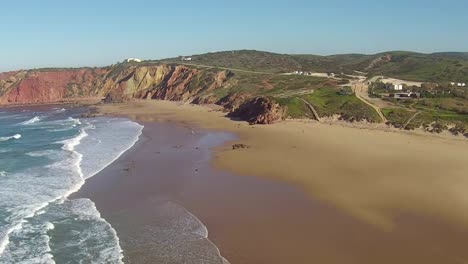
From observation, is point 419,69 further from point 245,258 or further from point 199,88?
point 245,258

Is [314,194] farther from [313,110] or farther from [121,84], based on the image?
[121,84]

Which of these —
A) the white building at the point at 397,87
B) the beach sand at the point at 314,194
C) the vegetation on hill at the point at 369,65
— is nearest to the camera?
the beach sand at the point at 314,194

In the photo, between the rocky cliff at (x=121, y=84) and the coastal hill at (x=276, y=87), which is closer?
the coastal hill at (x=276, y=87)

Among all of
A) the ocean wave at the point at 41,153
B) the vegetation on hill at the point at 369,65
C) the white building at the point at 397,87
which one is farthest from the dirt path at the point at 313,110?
the vegetation on hill at the point at 369,65

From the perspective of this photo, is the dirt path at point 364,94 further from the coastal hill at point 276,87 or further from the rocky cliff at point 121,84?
the rocky cliff at point 121,84

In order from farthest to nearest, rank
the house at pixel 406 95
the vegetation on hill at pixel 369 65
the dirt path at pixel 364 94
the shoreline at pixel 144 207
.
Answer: the vegetation on hill at pixel 369 65 < the house at pixel 406 95 < the dirt path at pixel 364 94 < the shoreline at pixel 144 207

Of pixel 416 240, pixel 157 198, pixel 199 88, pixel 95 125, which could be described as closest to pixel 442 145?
pixel 416 240
